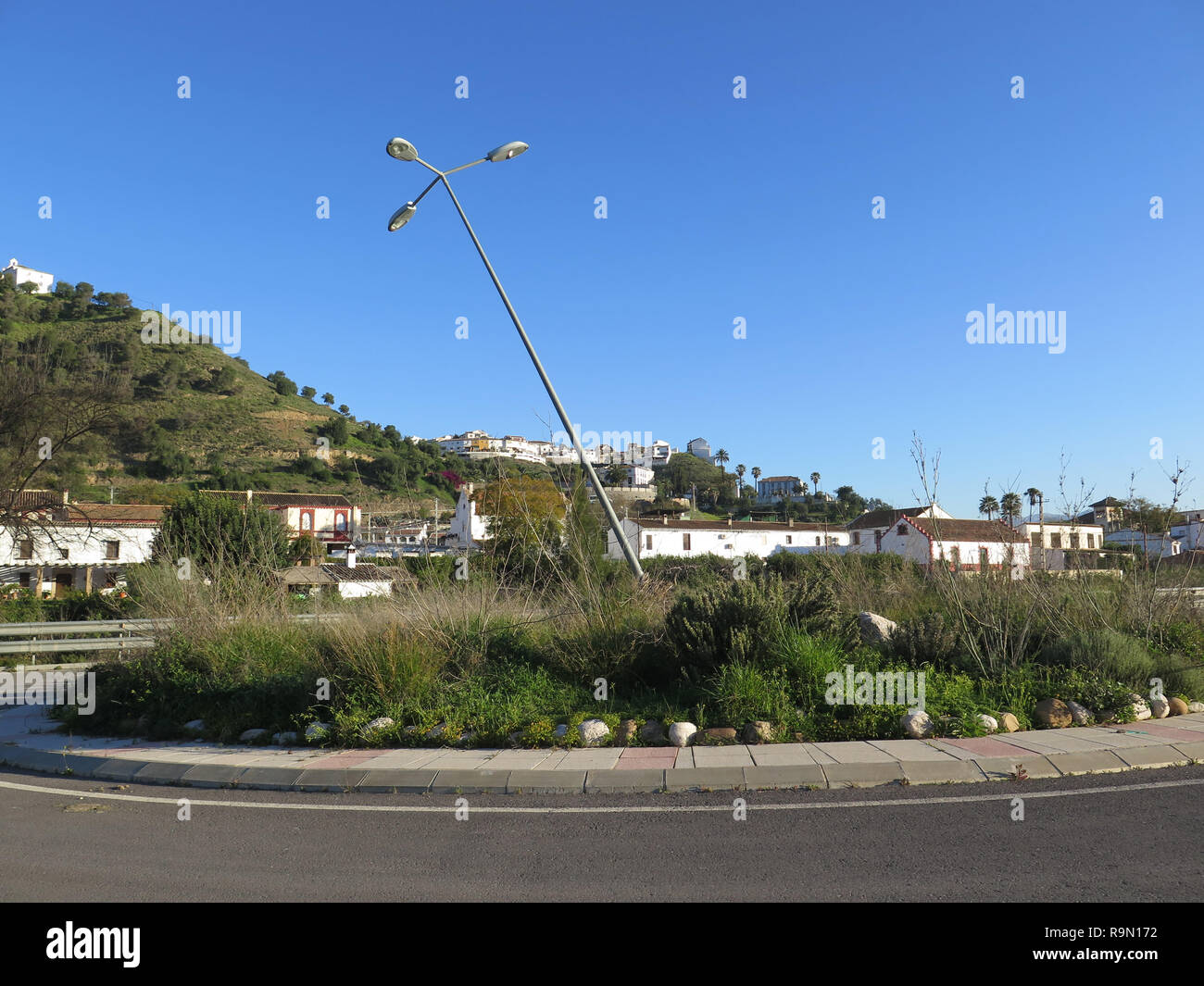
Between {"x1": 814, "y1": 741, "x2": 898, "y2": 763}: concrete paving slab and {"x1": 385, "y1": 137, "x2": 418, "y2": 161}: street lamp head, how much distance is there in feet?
34.2

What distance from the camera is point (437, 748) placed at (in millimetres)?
8062

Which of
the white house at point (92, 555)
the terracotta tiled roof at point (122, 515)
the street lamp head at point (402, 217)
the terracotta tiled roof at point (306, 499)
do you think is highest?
the street lamp head at point (402, 217)

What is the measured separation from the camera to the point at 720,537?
234 feet

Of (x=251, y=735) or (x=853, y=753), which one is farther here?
(x=251, y=735)

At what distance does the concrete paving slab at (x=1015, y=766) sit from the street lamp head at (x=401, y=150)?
1135 centimetres

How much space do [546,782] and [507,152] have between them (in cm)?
971

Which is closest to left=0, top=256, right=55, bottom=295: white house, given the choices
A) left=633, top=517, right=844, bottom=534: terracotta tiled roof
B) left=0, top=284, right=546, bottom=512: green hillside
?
left=0, top=284, right=546, bottom=512: green hillside

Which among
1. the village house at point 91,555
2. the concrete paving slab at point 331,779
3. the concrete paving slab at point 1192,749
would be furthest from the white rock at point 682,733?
the village house at point 91,555

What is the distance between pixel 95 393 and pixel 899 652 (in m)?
25.9

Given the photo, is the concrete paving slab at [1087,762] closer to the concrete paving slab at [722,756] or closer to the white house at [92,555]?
the concrete paving slab at [722,756]

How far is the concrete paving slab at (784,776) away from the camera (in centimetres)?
661

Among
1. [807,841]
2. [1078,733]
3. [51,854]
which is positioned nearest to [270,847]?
[51,854]

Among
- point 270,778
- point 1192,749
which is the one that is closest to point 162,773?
point 270,778

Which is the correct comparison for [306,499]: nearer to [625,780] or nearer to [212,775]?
[212,775]
